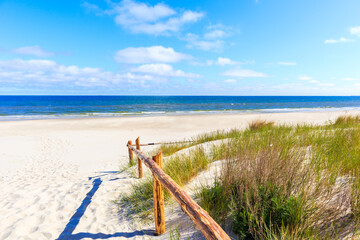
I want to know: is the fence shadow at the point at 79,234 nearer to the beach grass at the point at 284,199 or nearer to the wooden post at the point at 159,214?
the wooden post at the point at 159,214

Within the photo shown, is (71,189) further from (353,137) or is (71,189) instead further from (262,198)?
(353,137)

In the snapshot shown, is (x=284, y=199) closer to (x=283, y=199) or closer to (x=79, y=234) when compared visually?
(x=283, y=199)

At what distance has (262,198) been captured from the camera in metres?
2.60

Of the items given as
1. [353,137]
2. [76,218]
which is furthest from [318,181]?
[76,218]

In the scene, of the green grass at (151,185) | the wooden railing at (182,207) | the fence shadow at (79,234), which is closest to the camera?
the wooden railing at (182,207)

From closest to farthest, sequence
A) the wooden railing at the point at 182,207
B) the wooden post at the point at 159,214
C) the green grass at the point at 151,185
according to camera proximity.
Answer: the wooden railing at the point at 182,207, the wooden post at the point at 159,214, the green grass at the point at 151,185

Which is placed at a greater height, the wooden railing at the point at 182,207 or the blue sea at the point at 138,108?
the blue sea at the point at 138,108

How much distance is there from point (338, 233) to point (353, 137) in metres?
3.75

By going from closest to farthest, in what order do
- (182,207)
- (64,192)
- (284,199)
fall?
(182,207)
(284,199)
(64,192)

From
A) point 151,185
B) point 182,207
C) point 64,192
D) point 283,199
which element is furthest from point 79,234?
point 283,199

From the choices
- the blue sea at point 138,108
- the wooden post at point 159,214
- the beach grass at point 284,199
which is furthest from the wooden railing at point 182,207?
the blue sea at point 138,108

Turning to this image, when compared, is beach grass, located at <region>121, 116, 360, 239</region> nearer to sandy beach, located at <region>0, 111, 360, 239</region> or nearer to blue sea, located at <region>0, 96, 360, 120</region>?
sandy beach, located at <region>0, 111, 360, 239</region>

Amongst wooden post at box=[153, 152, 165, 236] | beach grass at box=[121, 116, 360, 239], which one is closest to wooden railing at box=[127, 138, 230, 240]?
Result: wooden post at box=[153, 152, 165, 236]

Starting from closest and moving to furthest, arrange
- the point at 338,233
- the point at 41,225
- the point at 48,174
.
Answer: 1. the point at 338,233
2. the point at 41,225
3. the point at 48,174
